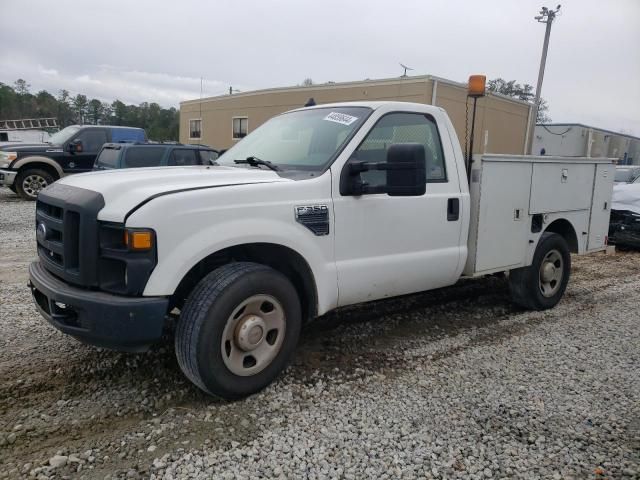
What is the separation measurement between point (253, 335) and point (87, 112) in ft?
285

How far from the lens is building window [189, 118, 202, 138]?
2947 centimetres

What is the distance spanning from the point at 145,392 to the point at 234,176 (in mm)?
1497

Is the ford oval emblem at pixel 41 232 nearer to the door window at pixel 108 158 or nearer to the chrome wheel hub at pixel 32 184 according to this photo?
the door window at pixel 108 158

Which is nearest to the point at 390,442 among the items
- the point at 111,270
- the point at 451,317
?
the point at 111,270

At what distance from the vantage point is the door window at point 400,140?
12.6 ft

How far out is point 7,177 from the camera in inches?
495

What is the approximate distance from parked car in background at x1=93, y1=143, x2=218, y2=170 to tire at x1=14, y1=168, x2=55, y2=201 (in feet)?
9.28

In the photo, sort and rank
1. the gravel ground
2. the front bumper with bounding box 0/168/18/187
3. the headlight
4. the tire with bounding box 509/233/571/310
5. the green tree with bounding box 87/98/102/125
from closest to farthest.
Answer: the gravel ground
the tire with bounding box 509/233/571/310
the headlight
the front bumper with bounding box 0/168/18/187
the green tree with bounding box 87/98/102/125

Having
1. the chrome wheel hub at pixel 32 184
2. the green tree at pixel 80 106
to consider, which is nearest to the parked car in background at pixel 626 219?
the chrome wheel hub at pixel 32 184

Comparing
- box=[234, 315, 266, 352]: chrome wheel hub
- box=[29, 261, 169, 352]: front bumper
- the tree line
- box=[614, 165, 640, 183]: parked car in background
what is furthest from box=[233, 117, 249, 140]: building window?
the tree line

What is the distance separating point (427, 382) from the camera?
3654 millimetres

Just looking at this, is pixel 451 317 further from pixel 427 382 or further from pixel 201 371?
pixel 201 371

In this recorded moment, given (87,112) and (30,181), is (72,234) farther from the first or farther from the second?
(87,112)

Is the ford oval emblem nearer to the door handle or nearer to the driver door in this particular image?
the driver door
